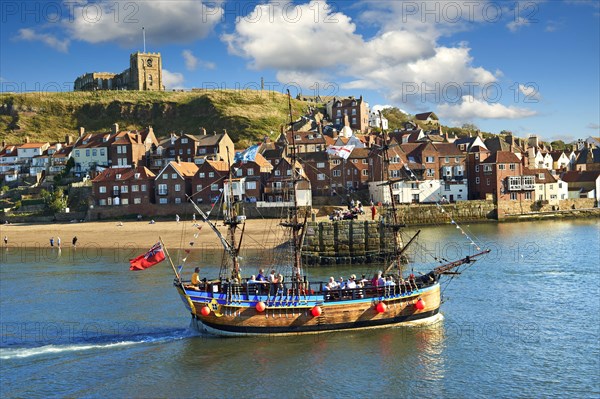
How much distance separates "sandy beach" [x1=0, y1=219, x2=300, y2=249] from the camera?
62.8m

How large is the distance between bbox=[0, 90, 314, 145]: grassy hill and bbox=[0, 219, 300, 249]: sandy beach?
6032cm

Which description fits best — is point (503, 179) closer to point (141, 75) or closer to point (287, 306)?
point (287, 306)

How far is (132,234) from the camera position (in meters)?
69.8

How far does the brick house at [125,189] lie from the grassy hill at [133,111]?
4806 cm

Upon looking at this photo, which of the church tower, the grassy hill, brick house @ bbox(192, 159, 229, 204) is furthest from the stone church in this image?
brick house @ bbox(192, 159, 229, 204)

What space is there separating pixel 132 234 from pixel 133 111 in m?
82.3

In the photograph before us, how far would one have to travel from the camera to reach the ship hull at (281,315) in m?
30.6

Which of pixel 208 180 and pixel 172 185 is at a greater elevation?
pixel 208 180

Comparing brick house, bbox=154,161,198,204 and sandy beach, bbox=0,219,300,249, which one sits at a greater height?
brick house, bbox=154,161,198,204

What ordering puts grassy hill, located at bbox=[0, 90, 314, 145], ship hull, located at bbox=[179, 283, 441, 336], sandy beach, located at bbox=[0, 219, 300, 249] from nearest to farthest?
1. ship hull, located at bbox=[179, 283, 441, 336]
2. sandy beach, located at bbox=[0, 219, 300, 249]
3. grassy hill, located at bbox=[0, 90, 314, 145]

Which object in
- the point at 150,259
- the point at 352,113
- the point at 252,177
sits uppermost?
the point at 352,113

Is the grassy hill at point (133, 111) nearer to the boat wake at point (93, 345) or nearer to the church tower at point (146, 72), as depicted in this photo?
the church tower at point (146, 72)

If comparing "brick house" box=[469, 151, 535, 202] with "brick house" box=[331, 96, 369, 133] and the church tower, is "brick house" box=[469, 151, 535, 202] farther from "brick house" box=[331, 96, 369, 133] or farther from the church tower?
the church tower

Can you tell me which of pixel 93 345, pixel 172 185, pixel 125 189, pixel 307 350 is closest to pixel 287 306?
pixel 307 350
